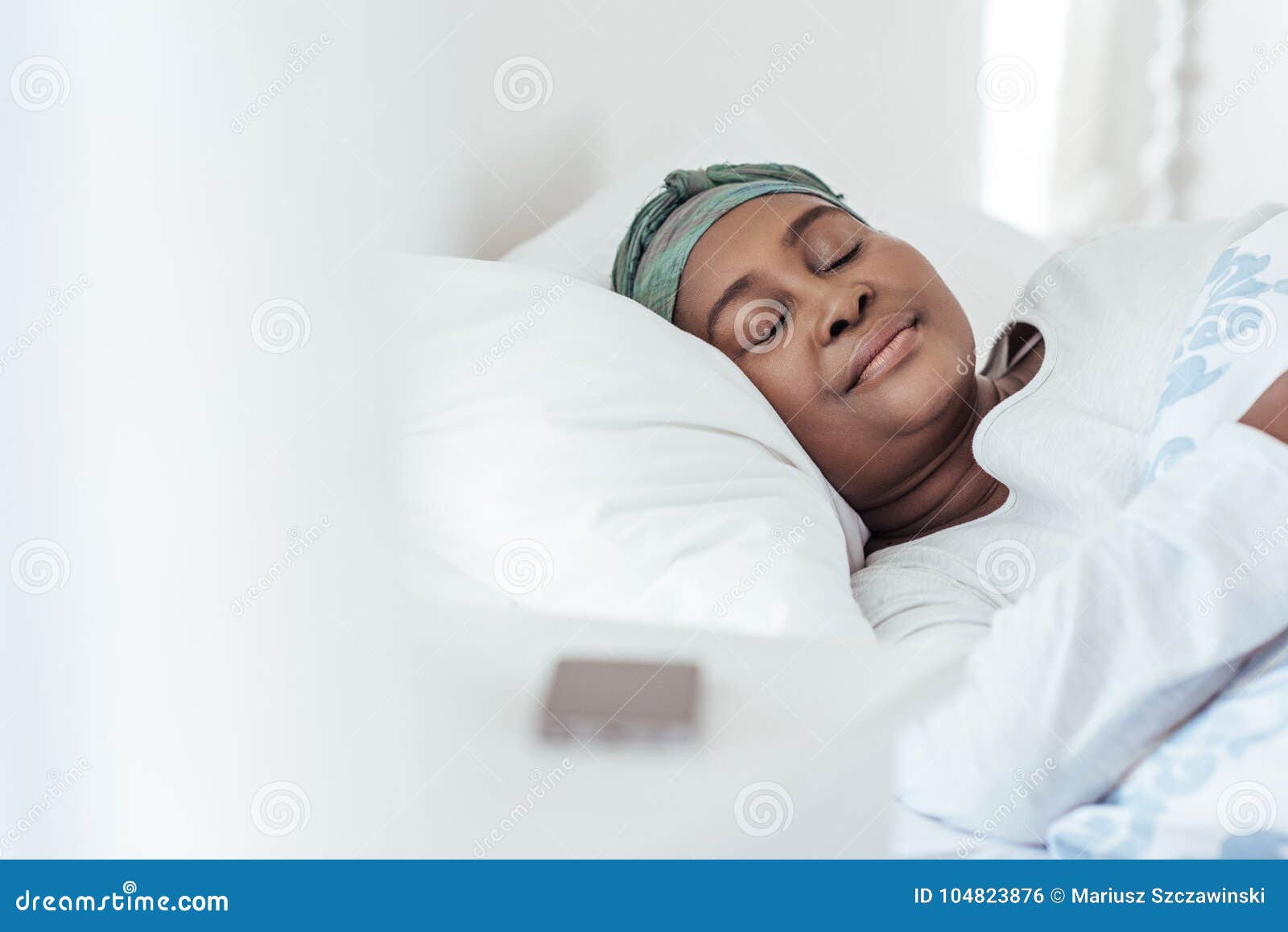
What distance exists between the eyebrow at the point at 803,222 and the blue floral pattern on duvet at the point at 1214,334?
286 millimetres

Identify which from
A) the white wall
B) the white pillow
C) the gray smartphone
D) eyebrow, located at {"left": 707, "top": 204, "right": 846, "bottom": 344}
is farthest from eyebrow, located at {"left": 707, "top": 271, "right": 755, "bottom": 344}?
the white wall

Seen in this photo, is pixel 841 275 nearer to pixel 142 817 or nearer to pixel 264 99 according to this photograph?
pixel 264 99

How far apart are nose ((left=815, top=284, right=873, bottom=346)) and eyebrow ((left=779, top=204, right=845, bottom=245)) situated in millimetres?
54

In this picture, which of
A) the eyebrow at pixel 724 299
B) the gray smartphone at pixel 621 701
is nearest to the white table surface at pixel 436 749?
the gray smartphone at pixel 621 701

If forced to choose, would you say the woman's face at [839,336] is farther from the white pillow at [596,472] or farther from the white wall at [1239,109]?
the white wall at [1239,109]

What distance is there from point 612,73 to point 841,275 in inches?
16.4

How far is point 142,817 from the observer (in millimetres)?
433

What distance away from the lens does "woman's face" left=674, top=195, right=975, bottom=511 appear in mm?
754

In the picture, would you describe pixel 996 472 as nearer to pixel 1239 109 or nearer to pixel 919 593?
pixel 919 593

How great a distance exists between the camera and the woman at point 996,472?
0.46 m

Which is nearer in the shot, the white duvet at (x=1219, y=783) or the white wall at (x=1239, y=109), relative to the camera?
the white duvet at (x=1219, y=783)

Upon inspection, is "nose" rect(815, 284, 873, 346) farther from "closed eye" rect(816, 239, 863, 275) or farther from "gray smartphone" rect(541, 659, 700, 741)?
"gray smartphone" rect(541, 659, 700, 741)

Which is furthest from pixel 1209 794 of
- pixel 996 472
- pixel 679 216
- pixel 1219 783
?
pixel 679 216
